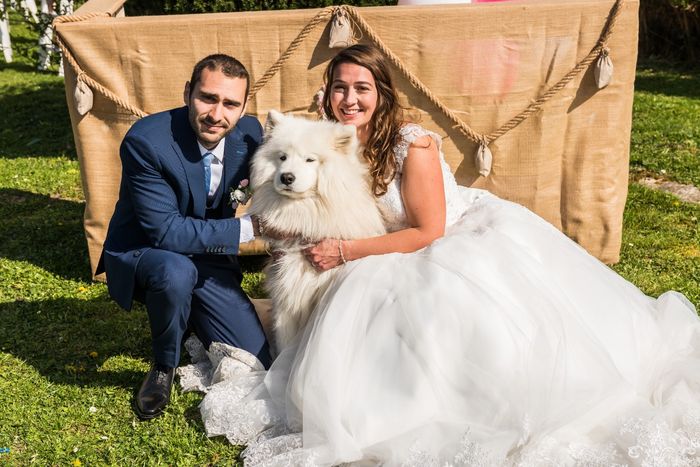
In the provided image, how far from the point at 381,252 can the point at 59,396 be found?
1.58 metres

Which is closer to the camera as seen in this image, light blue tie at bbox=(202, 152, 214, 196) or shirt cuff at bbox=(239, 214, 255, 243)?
shirt cuff at bbox=(239, 214, 255, 243)

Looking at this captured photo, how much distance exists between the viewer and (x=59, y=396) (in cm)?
310

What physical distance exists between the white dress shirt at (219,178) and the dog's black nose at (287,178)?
0.31 meters

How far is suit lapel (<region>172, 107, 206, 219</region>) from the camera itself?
2.89 m

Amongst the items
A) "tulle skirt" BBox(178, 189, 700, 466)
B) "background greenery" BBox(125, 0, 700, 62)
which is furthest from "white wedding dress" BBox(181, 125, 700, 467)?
"background greenery" BBox(125, 0, 700, 62)

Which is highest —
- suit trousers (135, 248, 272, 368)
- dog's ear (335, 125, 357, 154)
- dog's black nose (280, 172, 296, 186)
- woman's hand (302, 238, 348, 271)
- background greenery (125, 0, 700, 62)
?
background greenery (125, 0, 700, 62)

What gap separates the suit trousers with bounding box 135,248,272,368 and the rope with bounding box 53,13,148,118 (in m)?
1.24

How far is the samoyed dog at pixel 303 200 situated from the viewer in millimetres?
2674

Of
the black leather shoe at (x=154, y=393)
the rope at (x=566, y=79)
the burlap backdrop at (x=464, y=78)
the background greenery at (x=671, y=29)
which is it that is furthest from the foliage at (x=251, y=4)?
the background greenery at (x=671, y=29)

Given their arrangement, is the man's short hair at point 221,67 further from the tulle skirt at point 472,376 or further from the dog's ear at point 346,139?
the tulle skirt at point 472,376

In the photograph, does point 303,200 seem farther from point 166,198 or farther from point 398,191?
point 166,198

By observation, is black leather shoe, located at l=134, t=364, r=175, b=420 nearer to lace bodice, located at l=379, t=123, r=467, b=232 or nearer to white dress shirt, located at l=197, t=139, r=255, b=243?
white dress shirt, located at l=197, t=139, r=255, b=243

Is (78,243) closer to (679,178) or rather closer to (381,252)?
(381,252)

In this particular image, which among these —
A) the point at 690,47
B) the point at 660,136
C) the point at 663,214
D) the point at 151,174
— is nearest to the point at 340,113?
the point at 151,174
